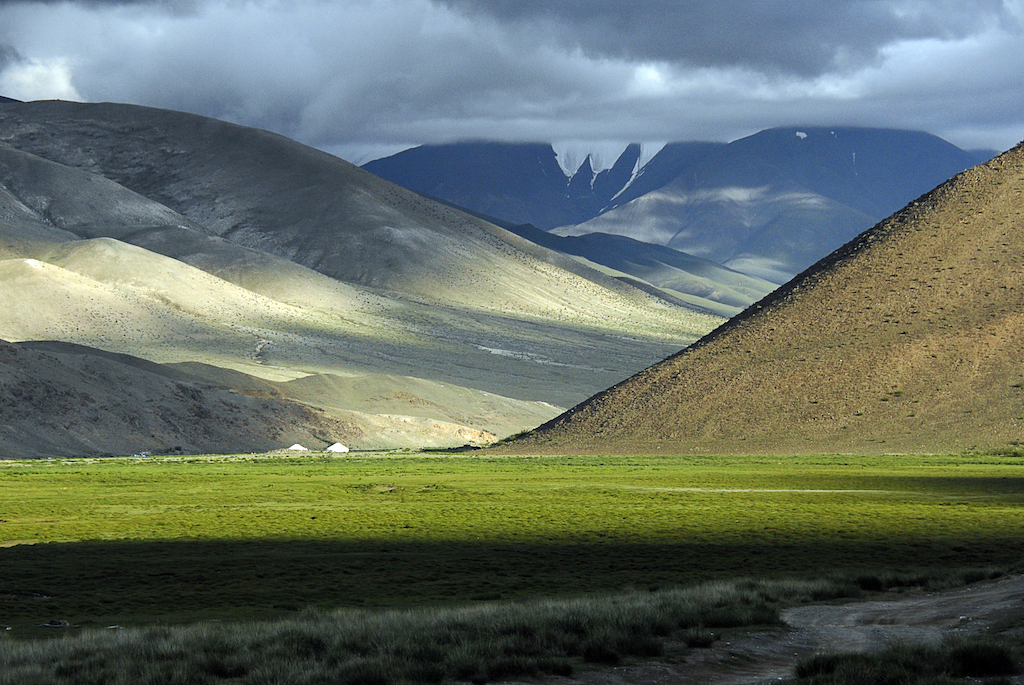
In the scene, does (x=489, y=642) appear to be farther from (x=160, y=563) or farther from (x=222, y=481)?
(x=222, y=481)

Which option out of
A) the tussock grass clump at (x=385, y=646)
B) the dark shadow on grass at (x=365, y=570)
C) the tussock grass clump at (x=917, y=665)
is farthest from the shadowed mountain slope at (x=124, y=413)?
the tussock grass clump at (x=917, y=665)

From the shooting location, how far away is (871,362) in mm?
100062

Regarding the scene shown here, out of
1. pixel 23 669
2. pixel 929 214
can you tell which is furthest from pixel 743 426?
pixel 23 669

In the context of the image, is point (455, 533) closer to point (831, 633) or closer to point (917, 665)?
point (831, 633)

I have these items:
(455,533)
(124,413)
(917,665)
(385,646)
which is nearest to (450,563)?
(455,533)

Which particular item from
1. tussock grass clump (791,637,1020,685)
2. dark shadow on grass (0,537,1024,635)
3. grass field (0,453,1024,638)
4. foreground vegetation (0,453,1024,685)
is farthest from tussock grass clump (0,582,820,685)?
dark shadow on grass (0,537,1024,635)

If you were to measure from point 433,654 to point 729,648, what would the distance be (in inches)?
203

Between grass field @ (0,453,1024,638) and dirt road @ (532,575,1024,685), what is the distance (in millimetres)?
3790

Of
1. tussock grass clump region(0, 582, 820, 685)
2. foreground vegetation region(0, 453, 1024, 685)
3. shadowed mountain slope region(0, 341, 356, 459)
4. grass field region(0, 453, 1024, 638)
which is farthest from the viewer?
shadowed mountain slope region(0, 341, 356, 459)

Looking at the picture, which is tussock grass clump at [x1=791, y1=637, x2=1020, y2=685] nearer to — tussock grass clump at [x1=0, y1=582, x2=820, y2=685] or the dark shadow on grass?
tussock grass clump at [x1=0, y1=582, x2=820, y2=685]

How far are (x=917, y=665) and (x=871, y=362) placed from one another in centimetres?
8693

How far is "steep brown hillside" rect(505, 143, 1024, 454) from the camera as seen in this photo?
9412 cm

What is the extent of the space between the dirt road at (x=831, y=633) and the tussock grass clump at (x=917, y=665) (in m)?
0.86

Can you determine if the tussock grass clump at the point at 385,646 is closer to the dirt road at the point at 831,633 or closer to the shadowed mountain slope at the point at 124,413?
the dirt road at the point at 831,633
